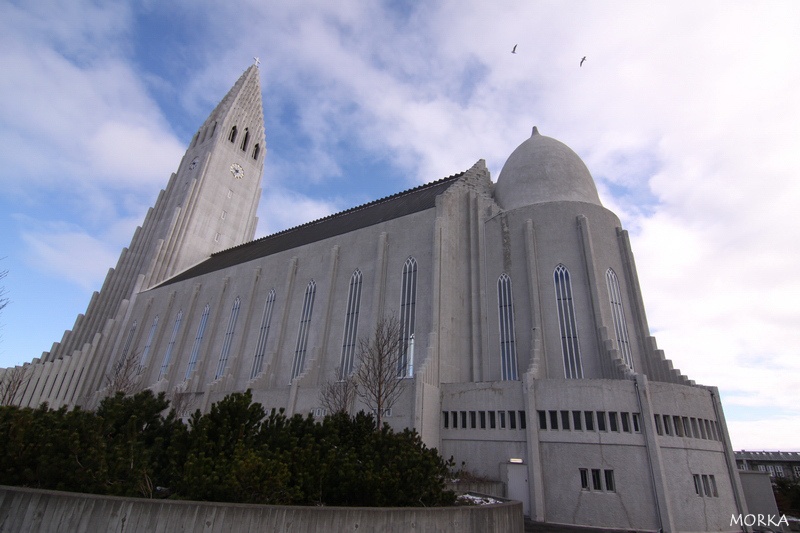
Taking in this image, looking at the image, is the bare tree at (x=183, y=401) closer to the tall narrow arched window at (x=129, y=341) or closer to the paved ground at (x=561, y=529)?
the tall narrow arched window at (x=129, y=341)

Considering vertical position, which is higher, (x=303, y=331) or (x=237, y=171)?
(x=237, y=171)

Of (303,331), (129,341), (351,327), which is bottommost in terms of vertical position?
(351,327)

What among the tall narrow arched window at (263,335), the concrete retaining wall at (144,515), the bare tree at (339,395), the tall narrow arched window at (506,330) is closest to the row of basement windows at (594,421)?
the tall narrow arched window at (506,330)

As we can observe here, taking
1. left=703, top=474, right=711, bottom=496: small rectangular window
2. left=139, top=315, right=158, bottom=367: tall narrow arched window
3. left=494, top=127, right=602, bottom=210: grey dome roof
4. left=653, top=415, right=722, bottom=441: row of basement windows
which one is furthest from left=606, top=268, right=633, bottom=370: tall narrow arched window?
left=139, top=315, right=158, bottom=367: tall narrow arched window

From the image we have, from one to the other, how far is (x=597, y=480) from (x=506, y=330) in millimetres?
10175

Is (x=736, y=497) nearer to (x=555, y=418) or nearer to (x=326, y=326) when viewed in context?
(x=555, y=418)

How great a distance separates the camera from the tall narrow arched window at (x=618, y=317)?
25.9 m

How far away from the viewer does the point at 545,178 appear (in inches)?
1256

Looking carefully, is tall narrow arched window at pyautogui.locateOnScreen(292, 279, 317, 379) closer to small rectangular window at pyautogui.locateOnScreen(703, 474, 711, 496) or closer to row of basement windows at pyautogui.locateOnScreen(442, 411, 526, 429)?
row of basement windows at pyautogui.locateOnScreen(442, 411, 526, 429)

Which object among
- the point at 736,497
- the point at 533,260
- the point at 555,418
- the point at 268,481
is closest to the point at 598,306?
the point at 533,260

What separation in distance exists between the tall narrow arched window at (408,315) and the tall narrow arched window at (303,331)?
8.26 meters

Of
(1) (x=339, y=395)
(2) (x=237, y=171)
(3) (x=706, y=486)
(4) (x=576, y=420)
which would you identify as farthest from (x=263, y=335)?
(2) (x=237, y=171)

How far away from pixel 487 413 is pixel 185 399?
74.5 ft

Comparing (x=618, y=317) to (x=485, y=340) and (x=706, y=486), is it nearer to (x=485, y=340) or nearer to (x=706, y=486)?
(x=485, y=340)
